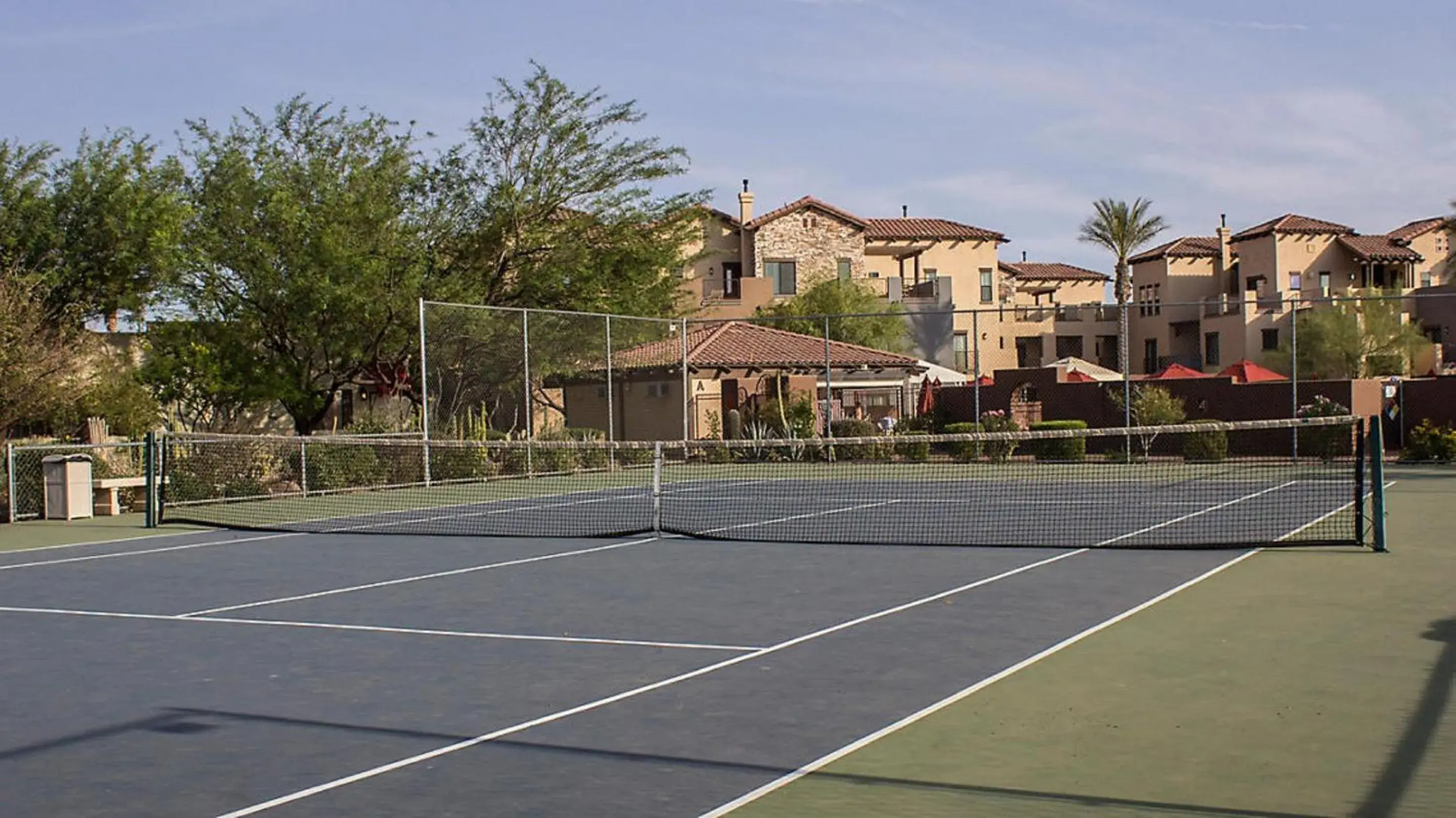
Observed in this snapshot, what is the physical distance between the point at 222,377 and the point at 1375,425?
2271cm

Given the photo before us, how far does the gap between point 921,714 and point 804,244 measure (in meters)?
50.9

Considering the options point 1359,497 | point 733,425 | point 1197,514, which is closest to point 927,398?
point 733,425

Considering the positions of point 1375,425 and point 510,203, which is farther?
point 510,203

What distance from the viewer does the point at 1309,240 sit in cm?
6306

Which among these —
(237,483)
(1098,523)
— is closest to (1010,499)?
(1098,523)

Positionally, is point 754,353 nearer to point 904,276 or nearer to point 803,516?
point 803,516

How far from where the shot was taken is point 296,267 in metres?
29.1

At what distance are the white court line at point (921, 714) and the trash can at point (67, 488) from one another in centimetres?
1619

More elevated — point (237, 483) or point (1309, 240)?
point (1309, 240)

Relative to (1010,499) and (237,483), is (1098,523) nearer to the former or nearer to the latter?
(1010,499)

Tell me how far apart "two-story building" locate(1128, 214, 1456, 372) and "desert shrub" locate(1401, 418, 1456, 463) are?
31.7 meters

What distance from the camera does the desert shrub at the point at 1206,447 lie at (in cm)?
2842

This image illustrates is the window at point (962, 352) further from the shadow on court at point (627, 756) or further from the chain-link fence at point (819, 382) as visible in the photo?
the shadow on court at point (627, 756)

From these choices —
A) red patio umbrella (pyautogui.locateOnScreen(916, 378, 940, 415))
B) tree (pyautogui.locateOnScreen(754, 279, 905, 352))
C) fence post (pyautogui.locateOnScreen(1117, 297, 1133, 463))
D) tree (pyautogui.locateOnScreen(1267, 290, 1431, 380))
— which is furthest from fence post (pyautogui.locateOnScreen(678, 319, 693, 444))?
tree (pyautogui.locateOnScreen(1267, 290, 1431, 380))
